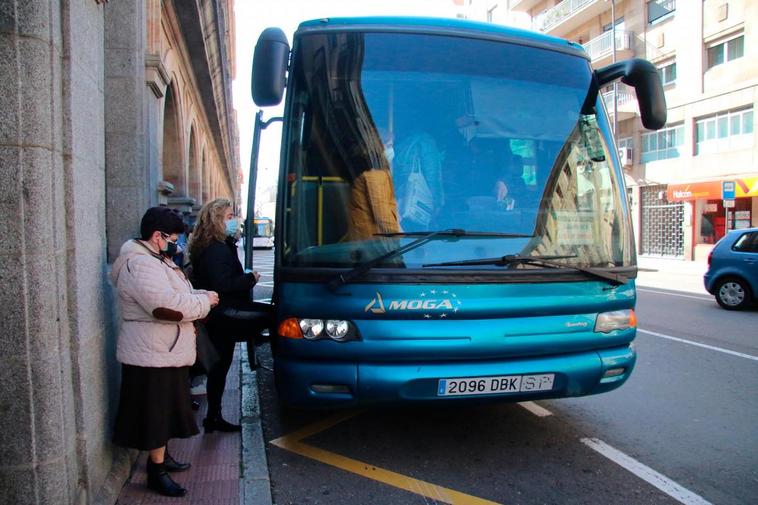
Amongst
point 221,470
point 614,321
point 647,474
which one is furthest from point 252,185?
point 647,474

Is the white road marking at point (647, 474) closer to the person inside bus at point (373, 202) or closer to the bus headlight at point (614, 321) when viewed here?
the bus headlight at point (614, 321)

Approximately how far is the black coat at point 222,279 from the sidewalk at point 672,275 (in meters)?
13.3

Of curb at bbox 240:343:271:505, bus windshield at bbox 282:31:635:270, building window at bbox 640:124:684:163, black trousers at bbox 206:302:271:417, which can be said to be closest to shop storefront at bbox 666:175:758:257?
building window at bbox 640:124:684:163

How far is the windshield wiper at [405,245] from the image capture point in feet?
11.3

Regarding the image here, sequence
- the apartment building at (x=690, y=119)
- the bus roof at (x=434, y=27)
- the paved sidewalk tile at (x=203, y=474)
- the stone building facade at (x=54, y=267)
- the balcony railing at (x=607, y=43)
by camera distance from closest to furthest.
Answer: the stone building facade at (x=54, y=267)
the paved sidewalk tile at (x=203, y=474)
the bus roof at (x=434, y=27)
the apartment building at (x=690, y=119)
the balcony railing at (x=607, y=43)

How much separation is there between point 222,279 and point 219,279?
0.02m

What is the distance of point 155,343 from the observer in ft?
10.6

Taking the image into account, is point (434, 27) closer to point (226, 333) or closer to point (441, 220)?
point (441, 220)

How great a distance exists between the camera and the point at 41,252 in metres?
2.60

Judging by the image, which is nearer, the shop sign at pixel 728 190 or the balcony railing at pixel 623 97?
the shop sign at pixel 728 190

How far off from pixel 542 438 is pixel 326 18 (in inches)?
132

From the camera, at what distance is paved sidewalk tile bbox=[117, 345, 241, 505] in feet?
11.1

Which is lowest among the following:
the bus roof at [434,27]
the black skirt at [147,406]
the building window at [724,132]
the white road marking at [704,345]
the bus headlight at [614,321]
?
the white road marking at [704,345]

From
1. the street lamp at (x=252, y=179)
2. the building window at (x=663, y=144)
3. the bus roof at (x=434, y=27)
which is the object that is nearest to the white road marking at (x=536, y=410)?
the street lamp at (x=252, y=179)
